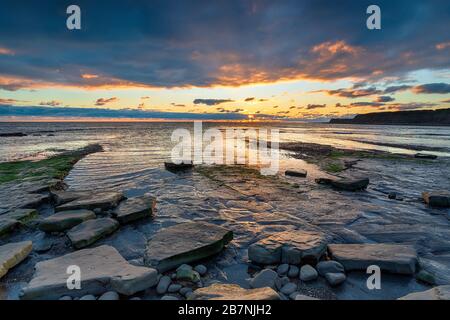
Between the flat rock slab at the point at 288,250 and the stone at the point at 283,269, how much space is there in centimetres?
15

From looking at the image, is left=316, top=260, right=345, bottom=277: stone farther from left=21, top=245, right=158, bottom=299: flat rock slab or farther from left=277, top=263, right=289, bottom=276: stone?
left=21, top=245, right=158, bottom=299: flat rock slab

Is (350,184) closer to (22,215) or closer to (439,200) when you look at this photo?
(439,200)

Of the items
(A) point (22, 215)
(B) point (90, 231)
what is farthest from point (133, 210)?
(A) point (22, 215)

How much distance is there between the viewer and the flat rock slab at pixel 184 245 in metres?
4.66

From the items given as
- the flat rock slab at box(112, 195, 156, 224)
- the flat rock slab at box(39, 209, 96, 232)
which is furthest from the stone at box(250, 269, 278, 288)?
the flat rock slab at box(39, 209, 96, 232)

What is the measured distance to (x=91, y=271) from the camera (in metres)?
4.22

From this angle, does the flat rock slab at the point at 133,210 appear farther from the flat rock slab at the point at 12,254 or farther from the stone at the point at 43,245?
the flat rock slab at the point at 12,254

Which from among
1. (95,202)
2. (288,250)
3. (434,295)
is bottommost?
(434,295)

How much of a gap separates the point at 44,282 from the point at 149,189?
22.5 feet

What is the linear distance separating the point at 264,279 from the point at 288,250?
85 cm

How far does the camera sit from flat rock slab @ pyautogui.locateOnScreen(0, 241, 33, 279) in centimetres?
448

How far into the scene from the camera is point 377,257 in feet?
15.4

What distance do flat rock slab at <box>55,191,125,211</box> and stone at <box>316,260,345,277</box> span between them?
235 inches

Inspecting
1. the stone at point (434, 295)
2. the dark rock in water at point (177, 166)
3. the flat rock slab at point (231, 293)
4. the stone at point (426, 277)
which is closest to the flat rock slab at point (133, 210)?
the flat rock slab at point (231, 293)
